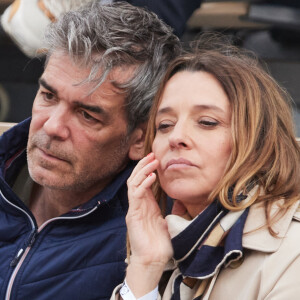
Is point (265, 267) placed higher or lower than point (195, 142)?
lower

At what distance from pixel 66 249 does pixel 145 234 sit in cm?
50

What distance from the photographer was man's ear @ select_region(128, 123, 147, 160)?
8.64 feet

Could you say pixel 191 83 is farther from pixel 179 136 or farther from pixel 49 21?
pixel 49 21

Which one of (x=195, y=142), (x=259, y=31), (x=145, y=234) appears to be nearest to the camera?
(x=195, y=142)

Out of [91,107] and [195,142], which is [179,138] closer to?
[195,142]

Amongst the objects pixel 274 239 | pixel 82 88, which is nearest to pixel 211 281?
pixel 274 239

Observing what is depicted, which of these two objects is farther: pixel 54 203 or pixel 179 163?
pixel 54 203

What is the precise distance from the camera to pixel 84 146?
2.50m

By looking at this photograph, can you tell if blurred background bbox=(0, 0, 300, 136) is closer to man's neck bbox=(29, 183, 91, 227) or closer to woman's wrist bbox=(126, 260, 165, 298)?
man's neck bbox=(29, 183, 91, 227)

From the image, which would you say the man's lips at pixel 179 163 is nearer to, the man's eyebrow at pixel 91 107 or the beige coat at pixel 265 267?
the beige coat at pixel 265 267

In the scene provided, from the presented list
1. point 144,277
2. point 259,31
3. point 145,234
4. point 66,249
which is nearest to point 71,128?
point 66,249

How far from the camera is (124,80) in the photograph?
2512mm

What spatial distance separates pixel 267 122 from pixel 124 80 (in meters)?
0.68

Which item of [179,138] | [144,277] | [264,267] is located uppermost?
[179,138]
